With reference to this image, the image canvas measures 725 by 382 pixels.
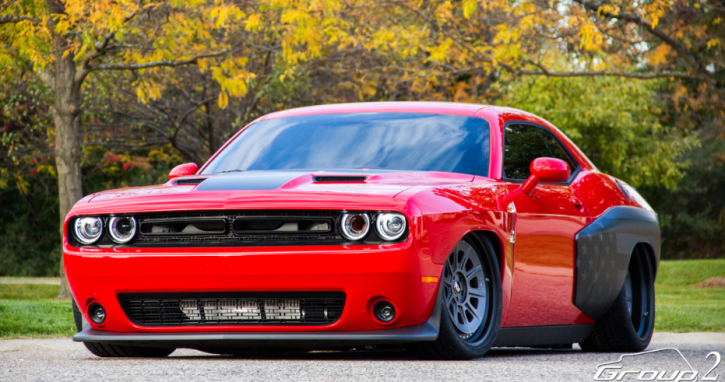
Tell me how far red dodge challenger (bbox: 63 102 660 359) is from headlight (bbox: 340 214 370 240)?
0.01 metres

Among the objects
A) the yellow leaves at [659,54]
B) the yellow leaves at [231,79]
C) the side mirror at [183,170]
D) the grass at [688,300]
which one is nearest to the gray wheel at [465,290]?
the side mirror at [183,170]

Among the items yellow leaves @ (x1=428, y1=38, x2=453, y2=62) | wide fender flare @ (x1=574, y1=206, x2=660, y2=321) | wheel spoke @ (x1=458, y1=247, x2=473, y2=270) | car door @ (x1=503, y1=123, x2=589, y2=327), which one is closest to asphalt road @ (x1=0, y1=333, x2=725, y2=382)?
car door @ (x1=503, y1=123, x2=589, y2=327)

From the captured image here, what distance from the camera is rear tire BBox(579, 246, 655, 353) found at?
6695mm

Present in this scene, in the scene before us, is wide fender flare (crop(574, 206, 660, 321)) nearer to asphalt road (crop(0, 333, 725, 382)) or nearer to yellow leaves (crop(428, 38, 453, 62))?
asphalt road (crop(0, 333, 725, 382))

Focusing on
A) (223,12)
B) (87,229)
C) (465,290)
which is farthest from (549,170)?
(223,12)

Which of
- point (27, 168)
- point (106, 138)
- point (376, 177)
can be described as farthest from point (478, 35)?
point (376, 177)

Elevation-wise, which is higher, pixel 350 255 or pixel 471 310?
pixel 350 255

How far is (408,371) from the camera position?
13.9 ft

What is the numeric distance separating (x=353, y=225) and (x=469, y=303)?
92 cm

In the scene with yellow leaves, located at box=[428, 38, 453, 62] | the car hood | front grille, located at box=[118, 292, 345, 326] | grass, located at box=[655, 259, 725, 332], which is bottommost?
grass, located at box=[655, 259, 725, 332]

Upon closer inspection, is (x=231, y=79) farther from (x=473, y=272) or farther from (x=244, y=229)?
(x=244, y=229)

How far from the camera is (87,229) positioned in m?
5.02

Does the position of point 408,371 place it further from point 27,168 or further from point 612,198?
point 27,168

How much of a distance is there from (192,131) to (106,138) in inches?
75.5
